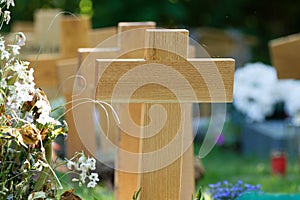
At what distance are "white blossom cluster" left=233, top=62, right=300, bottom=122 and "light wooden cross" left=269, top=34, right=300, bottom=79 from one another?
2.25m

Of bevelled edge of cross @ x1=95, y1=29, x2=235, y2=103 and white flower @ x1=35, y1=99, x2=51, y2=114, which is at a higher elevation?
bevelled edge of cross @ x1=95, y1=29, x2=235, y2=103

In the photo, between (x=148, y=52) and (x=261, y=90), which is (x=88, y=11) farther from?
(x=148, y=52)

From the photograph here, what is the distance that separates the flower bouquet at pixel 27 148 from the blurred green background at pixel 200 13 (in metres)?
→ 5.96

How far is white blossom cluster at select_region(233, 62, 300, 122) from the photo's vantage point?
6188mm

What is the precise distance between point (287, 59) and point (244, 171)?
1.84 metres

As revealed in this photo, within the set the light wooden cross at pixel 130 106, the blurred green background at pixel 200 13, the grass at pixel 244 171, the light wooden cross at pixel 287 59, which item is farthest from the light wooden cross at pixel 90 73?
the blurred green background at pixel 200 13

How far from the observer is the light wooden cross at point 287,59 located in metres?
3.72

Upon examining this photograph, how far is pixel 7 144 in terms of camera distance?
204 cm

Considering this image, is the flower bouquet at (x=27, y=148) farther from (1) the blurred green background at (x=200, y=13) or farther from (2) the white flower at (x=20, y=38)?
(1) the blurred green background at (x=200, y=13)

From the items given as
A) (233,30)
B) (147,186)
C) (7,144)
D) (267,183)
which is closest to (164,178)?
(147,186)

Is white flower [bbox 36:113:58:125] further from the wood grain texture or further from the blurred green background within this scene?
the blurred green background

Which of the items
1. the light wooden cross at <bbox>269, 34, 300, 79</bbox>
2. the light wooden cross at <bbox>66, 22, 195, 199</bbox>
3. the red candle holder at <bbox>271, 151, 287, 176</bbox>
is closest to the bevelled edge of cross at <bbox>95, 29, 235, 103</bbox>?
the light wooden cross at <bbox>66, 22, 195, 199</bbox>

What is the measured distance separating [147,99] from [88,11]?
6972 mm

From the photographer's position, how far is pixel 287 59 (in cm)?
377
